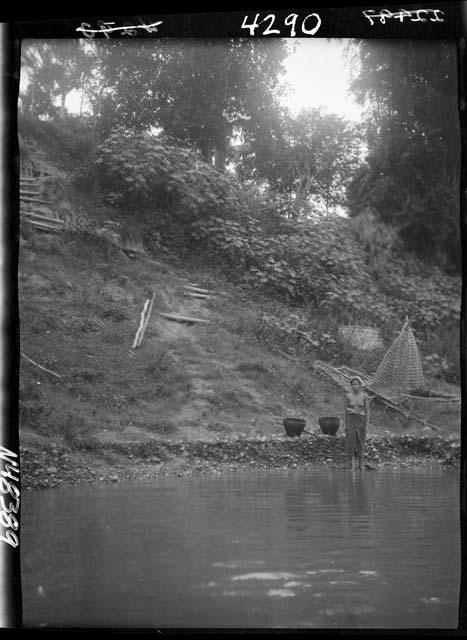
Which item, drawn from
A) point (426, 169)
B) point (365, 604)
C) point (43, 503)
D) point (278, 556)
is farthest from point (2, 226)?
point (426, 169)

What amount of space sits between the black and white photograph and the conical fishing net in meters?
0.02

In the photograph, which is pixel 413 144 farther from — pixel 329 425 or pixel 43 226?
pixel 43 226

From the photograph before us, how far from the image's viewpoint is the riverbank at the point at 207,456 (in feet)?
15.4

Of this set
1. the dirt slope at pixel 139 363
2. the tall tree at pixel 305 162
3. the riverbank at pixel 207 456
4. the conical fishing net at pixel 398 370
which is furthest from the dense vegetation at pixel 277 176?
the riverbank at pixel 207 456

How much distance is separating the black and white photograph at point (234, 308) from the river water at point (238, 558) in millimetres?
25

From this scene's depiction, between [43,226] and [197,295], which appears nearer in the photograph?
[43,226]

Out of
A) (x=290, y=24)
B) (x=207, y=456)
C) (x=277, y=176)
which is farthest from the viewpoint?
(x=277, y=176)

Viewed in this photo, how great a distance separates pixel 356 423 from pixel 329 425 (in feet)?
0.84

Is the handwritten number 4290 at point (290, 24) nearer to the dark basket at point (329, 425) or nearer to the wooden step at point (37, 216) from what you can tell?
the wooden step at point (37, 216)

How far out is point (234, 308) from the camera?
5746mm

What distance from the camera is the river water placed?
10.4ft

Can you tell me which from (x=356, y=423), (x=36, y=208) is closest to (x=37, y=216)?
(x=36, y=208)

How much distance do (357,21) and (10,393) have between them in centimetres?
366

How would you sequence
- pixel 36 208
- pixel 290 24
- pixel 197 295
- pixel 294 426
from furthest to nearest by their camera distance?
pixel 197 295, pixel 294 426, pixel 36 208, pixel 290 24
